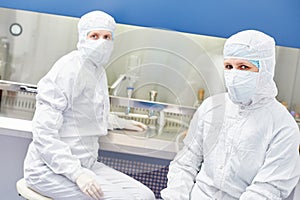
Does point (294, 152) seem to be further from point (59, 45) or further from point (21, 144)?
point (59, 45)

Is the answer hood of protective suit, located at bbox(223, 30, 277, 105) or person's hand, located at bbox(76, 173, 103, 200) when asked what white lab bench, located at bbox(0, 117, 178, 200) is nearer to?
person's hand, located at bbox(76, 173, 103, 200)

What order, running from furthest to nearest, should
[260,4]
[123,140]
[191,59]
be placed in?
1. [260,4]
2. [123,140]
3. [191,59]

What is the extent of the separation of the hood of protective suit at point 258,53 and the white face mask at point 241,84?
0.06ft

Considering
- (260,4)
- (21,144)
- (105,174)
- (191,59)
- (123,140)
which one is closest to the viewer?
(191,59)

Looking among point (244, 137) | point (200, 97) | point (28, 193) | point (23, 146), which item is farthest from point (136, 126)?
point (23, 146)

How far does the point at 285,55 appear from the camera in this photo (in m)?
2.84

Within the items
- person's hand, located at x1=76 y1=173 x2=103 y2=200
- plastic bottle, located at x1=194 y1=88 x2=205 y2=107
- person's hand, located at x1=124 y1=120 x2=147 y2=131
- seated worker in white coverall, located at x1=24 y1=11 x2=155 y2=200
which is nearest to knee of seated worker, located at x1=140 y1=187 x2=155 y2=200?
seated worker in white coverall, located at x1=24 y1=11 x2=155 y2=200

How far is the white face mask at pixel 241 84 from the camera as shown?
1.60m

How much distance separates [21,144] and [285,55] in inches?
67.0

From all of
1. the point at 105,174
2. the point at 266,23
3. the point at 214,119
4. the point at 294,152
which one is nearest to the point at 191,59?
the point at 214,119

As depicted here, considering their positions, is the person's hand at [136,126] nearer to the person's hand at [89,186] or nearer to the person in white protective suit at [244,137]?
the person in white protective suit at [244,137]

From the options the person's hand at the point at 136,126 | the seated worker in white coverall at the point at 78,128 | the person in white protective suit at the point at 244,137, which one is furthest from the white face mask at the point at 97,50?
the person in white protective suit at the point at 244,137

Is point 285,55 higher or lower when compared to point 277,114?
higher

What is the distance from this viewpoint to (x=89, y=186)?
5.51 feet
